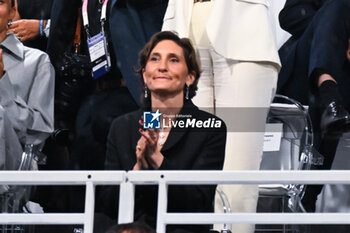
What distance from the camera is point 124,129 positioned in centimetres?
315

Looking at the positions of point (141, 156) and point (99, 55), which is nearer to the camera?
point (141, 156)

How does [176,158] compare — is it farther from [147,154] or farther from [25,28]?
[25,28]

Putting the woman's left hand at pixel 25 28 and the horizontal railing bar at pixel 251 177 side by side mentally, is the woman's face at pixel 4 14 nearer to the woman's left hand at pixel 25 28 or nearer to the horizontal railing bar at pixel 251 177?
the woman's left hand at pixel 25 28

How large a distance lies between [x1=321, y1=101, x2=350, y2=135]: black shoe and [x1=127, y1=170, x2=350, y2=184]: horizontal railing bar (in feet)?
2.98

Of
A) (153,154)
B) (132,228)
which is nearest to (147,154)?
(153,154)

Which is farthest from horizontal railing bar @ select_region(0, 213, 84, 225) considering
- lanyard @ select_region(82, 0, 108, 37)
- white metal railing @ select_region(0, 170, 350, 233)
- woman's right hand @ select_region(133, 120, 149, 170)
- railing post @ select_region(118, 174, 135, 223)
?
lanyard @ select_region(82, 0, 108, 37)

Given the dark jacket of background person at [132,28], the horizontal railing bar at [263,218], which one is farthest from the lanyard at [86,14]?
the horizontal railing bar at [263,218]

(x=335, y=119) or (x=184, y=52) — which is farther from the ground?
(x=184, y=52)

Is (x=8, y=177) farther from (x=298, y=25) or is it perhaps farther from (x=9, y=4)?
(x=298, y=25)

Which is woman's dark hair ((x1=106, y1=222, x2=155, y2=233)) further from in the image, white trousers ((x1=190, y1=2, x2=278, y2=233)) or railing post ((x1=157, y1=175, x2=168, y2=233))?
white trousers ((x1=190, y1=2, x2=278, y2=233))

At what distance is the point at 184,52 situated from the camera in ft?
10.6

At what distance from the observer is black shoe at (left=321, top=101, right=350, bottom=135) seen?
137 inches

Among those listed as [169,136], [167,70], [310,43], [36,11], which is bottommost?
[169,136]

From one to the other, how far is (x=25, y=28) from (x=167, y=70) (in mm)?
976
